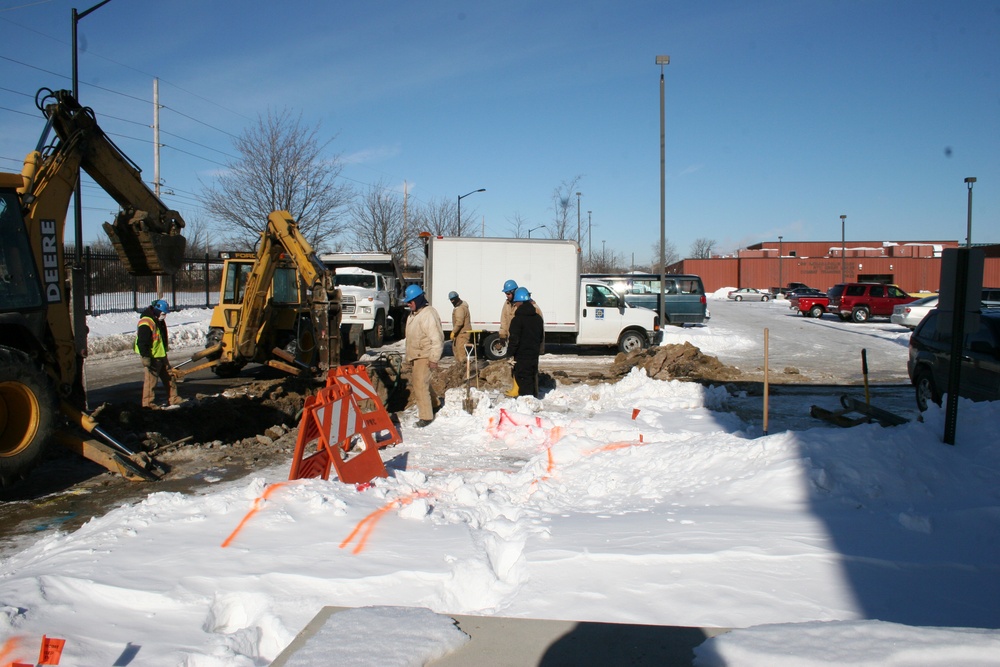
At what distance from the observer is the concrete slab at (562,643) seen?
2.91 metres

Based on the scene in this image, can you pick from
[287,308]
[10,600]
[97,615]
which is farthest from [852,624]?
[287,308]

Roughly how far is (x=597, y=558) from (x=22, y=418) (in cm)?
553

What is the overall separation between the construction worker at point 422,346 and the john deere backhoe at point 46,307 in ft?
11.6

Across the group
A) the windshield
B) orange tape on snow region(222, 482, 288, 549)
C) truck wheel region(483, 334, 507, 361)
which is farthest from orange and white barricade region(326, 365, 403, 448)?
the windshield

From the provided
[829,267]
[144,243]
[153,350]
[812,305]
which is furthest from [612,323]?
[829,267]

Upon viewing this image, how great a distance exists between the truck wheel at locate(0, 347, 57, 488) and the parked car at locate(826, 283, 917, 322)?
34270 millimetres

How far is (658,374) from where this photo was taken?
1436 cm

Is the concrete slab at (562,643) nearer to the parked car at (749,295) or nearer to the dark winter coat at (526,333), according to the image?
the dark winter coat at (526,333)

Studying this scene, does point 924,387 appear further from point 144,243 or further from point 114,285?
point 114,285

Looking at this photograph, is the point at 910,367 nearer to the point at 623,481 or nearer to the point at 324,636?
the point at 623,481

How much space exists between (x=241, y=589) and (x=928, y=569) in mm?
3826

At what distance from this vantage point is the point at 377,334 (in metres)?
21.5

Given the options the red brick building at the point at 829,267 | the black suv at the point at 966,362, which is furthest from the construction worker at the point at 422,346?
the red brick building at the point at 829,267

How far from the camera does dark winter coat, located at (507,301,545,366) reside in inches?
425
